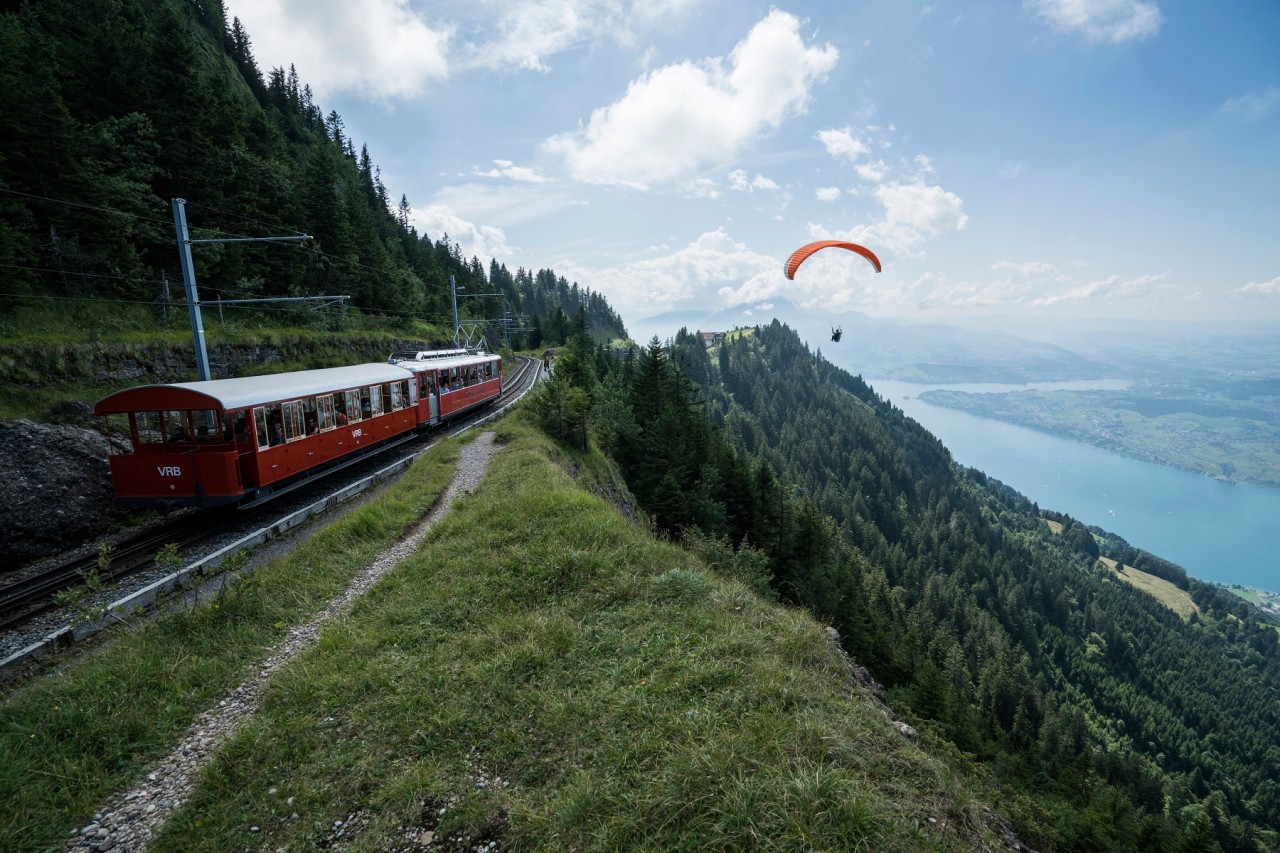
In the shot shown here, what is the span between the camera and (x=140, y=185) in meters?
21.8

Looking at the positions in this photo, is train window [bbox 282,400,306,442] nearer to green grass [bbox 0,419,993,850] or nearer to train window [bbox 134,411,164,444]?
train window [bbox 134,411,164,444]

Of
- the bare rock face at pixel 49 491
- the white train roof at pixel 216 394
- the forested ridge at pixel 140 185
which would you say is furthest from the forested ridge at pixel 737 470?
the white train roof at pixel 216 394

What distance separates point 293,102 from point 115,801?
10610 cm

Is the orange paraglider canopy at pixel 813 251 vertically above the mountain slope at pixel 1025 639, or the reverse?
the orange paraglider canopy at pixel 813 251

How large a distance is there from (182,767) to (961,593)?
10388 cm

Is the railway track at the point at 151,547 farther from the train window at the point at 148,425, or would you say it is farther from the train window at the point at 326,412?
the train window at the point at 148,425

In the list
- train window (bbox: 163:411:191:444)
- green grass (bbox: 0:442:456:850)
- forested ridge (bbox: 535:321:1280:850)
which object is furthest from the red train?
forested ridge (bbox: 535:321:1280:850)

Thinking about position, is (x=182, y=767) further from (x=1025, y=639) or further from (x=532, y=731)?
(x=1025, y=639)

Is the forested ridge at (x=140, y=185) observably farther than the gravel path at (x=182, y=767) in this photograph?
Yes

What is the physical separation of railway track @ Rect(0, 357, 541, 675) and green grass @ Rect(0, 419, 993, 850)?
3.65 metres

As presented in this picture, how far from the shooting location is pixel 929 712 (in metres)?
25.0

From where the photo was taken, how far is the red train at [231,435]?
40.8ft

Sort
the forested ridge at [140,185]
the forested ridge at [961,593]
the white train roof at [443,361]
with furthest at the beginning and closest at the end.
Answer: the forested ridge at [961,593] < the white train roof at [443,361] < the forested ridge at [140,185]

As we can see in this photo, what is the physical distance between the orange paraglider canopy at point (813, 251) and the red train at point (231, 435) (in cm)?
1746
